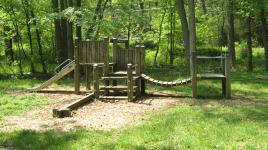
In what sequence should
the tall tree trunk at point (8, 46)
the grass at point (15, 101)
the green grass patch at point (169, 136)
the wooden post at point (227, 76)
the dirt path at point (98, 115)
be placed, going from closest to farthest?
the green grass patch at point (169, 136) < the dirt path at point (98, 115) < the grass at point (15, 101) < the wooden post at point (227, 76) < the tall tree trunk at point (8, 46)

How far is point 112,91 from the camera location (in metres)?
15.7

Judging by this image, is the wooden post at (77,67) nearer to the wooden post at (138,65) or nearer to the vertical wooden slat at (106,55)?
the vertical wooden slat at (106,55)

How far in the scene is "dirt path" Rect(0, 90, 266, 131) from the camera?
10305 millimetres

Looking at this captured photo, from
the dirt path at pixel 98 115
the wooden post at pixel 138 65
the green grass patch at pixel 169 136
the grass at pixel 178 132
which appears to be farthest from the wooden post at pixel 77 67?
→ the green grass patch at pixel 169 136

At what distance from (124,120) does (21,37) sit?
17801 mm

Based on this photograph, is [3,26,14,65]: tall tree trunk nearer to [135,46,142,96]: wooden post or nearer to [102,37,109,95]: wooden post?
[102,37,109,95]: wooden post

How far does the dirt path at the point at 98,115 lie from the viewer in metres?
10.3

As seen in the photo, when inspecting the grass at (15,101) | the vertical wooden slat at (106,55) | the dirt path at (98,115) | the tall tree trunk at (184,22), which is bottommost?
the dirt path at (98,115)

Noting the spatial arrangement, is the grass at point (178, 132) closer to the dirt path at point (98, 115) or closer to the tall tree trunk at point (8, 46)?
the dirt path at point (98, 115)

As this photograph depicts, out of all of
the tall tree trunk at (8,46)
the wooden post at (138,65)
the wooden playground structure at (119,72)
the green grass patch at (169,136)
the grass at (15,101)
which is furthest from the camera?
the tall tree trunk at (8,46)

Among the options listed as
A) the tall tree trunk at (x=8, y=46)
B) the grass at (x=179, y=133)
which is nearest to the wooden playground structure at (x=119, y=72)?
the grass at (x=179, y=133)

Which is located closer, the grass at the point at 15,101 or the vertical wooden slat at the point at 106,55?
the grass at the point at 15,101

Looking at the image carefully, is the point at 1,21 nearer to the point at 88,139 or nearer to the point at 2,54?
the point at 2,54

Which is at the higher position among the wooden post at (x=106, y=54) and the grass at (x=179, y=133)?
the wooden post at (x=106, y=54)
